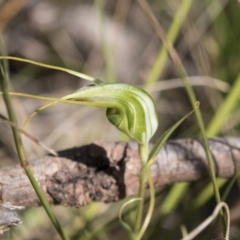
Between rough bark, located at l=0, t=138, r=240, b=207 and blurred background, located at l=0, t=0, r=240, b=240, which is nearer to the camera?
rough bark, located at l=0, t=138, r=240, b=207

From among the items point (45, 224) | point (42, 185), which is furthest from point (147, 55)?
point (42, 185)

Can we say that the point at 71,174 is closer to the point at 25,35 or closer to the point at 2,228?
the point at 2,228

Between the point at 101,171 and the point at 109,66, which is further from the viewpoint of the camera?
the point at 109,66

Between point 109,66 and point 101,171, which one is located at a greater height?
point 109,66

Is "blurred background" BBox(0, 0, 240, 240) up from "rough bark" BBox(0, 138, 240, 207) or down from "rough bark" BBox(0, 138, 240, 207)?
up
